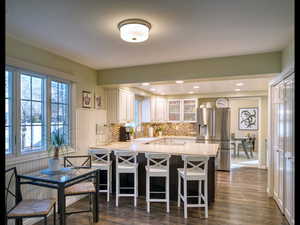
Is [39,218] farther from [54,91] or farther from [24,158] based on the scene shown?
[54,91]

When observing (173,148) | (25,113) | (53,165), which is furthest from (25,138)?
(173,148)

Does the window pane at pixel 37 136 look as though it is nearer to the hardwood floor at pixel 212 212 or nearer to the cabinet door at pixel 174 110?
the hardwood floor at pixel 212 212

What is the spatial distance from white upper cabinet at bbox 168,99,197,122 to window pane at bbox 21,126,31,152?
5.05 m

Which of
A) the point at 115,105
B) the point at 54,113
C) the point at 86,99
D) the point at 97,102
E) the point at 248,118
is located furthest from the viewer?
the point at 248,118

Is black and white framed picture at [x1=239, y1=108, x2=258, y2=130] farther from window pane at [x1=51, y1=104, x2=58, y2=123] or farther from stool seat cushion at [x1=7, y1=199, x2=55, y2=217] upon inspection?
stool seat cushion at [x1=7, y1=199, x2=55, y2=217]

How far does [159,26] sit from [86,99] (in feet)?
7.56

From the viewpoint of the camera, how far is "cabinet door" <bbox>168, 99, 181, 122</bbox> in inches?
Result: 283

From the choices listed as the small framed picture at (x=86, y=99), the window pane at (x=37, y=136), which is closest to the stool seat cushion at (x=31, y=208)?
the window pane at (x=37, y=136)

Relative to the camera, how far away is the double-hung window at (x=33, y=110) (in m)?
2.59

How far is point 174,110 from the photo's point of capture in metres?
7.29

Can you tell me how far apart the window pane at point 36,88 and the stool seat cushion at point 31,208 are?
146cm

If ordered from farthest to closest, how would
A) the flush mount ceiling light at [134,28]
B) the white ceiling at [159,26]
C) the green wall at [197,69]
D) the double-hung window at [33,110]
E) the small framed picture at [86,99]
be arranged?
the small framed picture at [86,99] < the green wall at [197,69] < the double-hung window at [33,110] < the flush mount ceiling light at [134,28] < the white ceiling at [159,26]

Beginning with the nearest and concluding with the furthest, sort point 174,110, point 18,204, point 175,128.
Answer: point 18,204 → point 174,110 → point 175,128

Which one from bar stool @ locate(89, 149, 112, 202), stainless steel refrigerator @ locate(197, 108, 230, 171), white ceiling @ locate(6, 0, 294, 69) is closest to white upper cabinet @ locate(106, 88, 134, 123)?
bar stool @ locate(89, 149, 112, 202)
